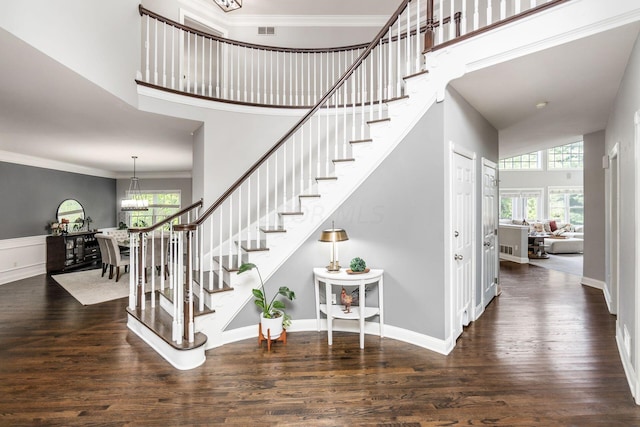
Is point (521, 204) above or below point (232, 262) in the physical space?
above

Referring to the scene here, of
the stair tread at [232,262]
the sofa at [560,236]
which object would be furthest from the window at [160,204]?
the sofa at [560,236]

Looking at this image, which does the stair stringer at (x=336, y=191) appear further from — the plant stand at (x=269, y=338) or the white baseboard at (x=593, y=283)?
the white baseboard at (x=593, y=283)

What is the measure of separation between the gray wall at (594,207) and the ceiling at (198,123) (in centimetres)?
33

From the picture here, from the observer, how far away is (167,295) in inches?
157

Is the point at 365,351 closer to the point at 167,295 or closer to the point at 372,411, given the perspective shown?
the point at 372,411

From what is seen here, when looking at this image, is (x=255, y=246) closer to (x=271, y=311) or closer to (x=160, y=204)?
(x=271, y=311)

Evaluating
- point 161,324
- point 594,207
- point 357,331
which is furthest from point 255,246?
point 594,207

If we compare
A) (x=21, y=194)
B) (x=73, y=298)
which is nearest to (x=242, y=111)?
(x=73, y=298)

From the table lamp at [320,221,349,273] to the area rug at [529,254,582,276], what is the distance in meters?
5.99

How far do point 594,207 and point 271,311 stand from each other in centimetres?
572

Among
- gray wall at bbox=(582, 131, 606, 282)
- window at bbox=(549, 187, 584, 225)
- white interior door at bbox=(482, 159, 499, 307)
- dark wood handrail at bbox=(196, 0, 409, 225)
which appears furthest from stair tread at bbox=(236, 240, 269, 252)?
window at bbox=(549, 187, 584, 225)

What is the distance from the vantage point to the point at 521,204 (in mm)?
12828

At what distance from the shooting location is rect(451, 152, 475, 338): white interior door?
3.39m

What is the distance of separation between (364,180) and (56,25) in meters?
3.05
